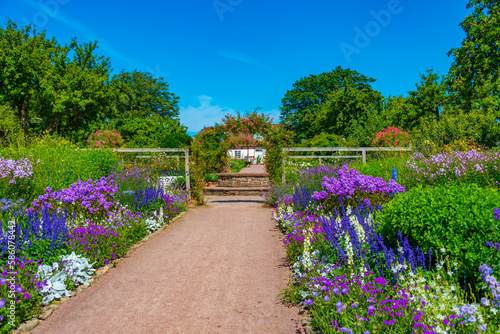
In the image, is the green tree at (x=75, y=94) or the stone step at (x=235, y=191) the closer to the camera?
the stone step at (x=235, y=191)

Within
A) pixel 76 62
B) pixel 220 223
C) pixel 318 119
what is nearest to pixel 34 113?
pixel 76 62

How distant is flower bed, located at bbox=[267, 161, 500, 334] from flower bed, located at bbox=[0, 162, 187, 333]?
2.58 metres

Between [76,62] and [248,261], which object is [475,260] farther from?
[76,62]

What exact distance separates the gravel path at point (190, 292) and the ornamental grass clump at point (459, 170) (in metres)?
3.75

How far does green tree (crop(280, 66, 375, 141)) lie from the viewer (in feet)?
128

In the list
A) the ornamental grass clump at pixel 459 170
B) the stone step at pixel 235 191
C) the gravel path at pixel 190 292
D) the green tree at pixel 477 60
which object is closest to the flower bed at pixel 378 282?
the gravel path at pixel 190 292

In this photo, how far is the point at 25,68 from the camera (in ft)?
79.2

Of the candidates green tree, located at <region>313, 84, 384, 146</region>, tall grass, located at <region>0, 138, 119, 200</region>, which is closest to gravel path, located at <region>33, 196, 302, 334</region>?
tall grass, located at <region>0, 138, 119, 200</region>

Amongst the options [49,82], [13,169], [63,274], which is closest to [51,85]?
[49,82]

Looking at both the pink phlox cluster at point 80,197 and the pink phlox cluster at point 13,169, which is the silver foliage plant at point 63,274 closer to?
the pink phlox cluster at point 80,197

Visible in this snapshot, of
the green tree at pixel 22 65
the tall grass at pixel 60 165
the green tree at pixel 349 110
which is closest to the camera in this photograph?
the tall grass at pixel 60 165

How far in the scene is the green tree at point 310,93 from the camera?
128 feet

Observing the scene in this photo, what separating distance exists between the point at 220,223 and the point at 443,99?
22063 millimetres

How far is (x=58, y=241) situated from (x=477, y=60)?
841 inches
